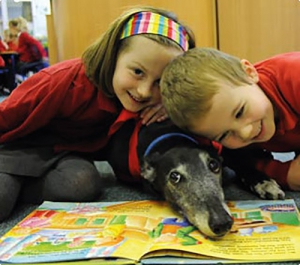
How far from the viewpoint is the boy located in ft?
2.56

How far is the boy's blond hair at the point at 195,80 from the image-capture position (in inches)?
30.5

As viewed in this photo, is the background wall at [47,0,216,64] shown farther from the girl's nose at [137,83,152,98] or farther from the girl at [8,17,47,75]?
the girl at [8,17,47,75]

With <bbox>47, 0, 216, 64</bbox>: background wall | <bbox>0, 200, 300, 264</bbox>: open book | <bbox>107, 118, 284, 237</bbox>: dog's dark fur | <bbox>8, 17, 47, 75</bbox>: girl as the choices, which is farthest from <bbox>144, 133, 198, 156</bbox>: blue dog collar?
<bbox>8, 17, 47, 75</bbox>: girl

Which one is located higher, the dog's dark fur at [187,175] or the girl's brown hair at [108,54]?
the girl's brown hair at [108,54]

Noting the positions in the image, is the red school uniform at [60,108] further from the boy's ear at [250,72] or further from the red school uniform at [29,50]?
the red school uniform at [29,50]

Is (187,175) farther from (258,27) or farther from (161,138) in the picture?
(258,27)

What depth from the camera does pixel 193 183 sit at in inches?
30.8

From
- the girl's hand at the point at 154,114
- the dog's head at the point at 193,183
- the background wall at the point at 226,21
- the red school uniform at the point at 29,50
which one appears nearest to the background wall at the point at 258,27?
the background wall at the point at 226,21

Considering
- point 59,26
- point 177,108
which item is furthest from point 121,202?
point 59,26

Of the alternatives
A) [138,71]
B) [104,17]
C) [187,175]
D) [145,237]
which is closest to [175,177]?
[187,175]

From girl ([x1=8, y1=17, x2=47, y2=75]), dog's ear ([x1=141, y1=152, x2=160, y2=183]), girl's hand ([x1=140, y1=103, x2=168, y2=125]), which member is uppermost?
girl's hand ([x1=140, y1=103, x2=168, y2=125])

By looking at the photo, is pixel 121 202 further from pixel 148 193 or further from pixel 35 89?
pixel 35 89

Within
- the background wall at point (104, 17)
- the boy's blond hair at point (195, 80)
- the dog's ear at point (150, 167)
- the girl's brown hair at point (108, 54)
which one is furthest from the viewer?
the background wall at point (104, 17)

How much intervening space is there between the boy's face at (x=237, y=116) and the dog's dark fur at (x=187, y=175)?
47mm
